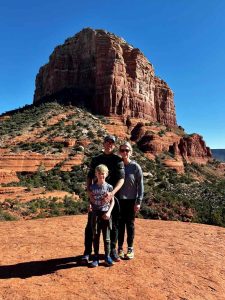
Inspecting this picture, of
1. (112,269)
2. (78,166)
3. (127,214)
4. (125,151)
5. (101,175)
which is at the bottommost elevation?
(112,269)

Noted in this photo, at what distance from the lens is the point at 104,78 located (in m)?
67.4

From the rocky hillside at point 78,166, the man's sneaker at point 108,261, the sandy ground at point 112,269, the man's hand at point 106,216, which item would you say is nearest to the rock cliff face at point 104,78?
the rocky hillside at point 78,166

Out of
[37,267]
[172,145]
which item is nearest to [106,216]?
[37,267]

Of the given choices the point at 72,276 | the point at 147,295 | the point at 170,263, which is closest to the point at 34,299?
the point at 72,276

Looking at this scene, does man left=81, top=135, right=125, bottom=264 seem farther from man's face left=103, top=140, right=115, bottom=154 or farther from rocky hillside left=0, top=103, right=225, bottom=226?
rocky hillside left=0, top=103, right=225, bottom=226

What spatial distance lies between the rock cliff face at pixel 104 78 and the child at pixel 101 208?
5955 cm

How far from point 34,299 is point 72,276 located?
1.02 m

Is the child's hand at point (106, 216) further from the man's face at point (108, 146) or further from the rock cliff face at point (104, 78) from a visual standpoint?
the rock cliff face at point (104, 78)

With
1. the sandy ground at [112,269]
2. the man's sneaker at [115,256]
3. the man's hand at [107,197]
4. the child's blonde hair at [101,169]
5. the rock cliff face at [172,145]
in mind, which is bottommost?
the sandy ground at [112,269]

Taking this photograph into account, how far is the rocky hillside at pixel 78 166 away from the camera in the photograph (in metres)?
27.4

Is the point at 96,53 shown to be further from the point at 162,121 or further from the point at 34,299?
the point at 34,299

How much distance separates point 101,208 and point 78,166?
116 ft

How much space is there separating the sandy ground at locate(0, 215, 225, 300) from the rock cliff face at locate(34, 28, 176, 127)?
5710cm

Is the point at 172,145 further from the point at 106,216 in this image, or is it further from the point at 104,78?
the point at 106,216
